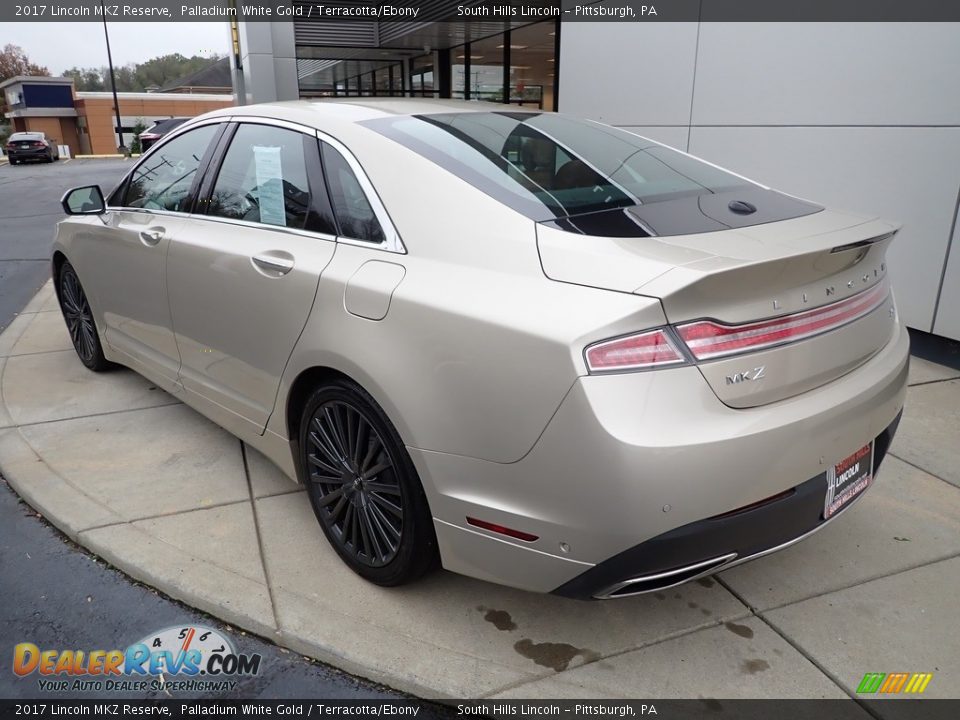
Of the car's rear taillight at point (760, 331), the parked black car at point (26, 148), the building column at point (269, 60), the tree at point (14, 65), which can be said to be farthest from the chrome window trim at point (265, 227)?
the tree at point (14, 65)

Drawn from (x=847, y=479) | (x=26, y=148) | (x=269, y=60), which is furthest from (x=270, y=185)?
(x=26, y=148)

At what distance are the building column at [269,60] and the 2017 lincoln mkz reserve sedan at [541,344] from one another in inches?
557

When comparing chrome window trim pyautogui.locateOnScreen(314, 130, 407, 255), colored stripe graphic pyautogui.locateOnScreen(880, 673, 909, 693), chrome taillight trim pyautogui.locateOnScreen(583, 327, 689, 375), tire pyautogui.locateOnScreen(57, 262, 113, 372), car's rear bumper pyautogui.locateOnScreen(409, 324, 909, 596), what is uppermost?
chrome window trim pyautogui.locateOnScreen(314, 130, 407, 255)

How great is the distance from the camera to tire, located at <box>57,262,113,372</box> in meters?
4.97

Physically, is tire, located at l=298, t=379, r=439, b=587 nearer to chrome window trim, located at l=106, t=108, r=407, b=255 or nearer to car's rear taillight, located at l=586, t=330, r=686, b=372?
chrome window trim, located at l=106, t=108, r=407, b=255

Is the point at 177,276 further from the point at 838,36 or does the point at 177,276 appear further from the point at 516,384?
the point at 838,36

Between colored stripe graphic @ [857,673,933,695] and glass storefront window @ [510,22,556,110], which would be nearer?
colored stripe graphic @ [857,673,933,695]

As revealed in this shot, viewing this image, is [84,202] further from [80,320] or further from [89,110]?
[89,110]

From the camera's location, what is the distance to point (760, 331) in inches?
82.1

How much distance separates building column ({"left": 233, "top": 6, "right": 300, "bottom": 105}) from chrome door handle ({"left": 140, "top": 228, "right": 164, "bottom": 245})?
1321 cm

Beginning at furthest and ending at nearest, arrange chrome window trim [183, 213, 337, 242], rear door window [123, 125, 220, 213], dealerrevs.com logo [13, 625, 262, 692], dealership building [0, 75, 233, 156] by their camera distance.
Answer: dealership building [0, 75, 233, 156] → rear door window [123, 125, 220, 213] → chrome window trim [183, 213, 337, 242] → dealerrevs.com logo [13, 625, 262, 692]

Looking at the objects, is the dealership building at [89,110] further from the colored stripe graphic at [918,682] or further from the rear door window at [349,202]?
the colored stripe graphic at [918,682]

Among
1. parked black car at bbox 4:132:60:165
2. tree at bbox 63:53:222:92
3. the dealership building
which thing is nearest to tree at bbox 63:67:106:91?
tree at bbox 63:53:222:92

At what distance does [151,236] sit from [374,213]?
5.68 feet
